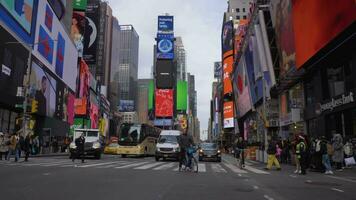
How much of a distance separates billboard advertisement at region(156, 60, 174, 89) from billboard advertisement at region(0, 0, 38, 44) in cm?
12138

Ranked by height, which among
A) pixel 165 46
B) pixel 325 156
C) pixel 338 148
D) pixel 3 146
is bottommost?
pixel 325 156

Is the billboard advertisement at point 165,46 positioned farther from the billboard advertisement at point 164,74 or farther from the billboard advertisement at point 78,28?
the billboard advertisement at point 78,28

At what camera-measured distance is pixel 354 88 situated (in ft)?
79.3

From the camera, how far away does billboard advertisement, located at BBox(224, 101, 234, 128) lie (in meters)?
110

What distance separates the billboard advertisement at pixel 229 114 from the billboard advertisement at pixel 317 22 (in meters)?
77.5

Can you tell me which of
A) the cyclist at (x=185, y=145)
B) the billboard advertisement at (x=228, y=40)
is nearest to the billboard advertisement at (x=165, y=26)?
the billboard advertisement at (x=228, y=40)

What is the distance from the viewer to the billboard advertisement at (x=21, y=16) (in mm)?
39094

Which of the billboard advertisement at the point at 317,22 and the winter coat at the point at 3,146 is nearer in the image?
the billboard advertisement at the point at 317,22

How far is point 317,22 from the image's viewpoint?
27531 mm

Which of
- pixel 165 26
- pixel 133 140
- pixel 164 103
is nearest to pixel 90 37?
pixel 133 140

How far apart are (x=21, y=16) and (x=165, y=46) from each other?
4969 inches

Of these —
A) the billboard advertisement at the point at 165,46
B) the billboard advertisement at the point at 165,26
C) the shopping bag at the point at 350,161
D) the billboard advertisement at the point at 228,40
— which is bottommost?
the shopping bag at the point at 350,161

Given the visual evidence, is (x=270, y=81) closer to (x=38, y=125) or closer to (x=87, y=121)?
(x=38, y=125)

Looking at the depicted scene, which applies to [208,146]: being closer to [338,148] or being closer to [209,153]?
[209,153]
